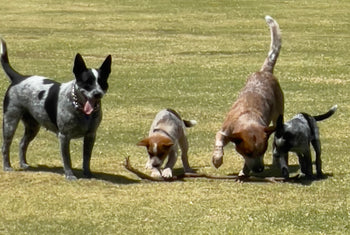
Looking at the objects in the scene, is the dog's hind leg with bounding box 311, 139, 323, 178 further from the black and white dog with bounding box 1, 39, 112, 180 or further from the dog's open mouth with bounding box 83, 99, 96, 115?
the dog's open mouth with bounding box 83, 99, 96, 115

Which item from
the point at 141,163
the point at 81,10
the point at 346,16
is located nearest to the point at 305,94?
the point at 141,163

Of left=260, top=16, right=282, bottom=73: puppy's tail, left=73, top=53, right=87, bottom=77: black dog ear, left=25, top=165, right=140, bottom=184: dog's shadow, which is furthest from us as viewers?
left=260, top=16, right=282, bottom=73: puppy's tail

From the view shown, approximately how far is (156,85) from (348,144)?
643 cm

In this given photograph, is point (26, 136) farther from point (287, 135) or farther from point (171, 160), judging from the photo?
point (287, 135)

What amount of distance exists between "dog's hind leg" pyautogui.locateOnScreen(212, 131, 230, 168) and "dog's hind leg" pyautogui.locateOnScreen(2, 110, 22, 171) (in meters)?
2.36

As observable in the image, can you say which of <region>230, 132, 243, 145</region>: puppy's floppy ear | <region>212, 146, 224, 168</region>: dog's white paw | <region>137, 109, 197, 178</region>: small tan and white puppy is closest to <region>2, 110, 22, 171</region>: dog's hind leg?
<region>137, 109, 197, 178</region>: small tan and white puppy

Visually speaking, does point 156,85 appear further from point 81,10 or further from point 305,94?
point 81,10

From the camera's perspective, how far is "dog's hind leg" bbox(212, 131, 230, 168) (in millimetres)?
11906

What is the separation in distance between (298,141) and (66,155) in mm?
2653

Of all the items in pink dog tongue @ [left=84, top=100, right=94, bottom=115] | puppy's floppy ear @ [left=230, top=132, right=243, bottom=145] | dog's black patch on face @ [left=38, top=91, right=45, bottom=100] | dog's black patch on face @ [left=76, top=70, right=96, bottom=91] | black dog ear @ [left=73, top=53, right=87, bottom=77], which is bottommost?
puppy's floppy ear @ [left=230, top=132, right=243, bottom=145]

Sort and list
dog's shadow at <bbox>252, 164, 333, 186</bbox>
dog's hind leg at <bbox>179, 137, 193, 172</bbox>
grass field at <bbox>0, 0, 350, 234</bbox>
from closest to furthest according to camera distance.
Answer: grass field at <bbox>0, 0, 350, 234</bbox>
dog's shadow at <bbox>252, 164, 333, 186</bbox>
dog's hind leg at <bbox>179, 137, 193, 172</bbox>

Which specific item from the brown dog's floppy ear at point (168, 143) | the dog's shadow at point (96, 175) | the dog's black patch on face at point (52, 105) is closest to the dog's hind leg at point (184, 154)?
the brown dog's floppy ear at point (168, 143)

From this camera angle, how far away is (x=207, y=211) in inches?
413

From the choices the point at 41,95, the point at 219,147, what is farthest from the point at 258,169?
the point at 41,95
